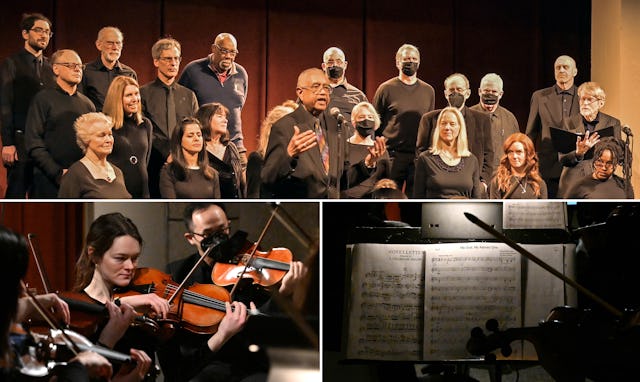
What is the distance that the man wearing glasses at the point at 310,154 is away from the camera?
4.93 metres

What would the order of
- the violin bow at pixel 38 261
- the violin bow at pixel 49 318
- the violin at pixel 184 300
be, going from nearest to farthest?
the violin bow at pixel 49 318
the violin bow at pixel 38 261
the violin at pixel 184 300

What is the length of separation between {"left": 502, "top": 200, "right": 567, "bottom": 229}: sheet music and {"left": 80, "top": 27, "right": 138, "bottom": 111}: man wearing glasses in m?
2.15

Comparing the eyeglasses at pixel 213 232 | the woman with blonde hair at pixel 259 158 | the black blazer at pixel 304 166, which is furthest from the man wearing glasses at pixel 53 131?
the black blazer at pixel 304 166

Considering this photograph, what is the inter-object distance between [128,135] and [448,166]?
1760 mm

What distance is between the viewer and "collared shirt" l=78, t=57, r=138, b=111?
481cm

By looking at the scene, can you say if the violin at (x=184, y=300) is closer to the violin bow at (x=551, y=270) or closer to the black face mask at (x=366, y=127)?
the black face mask at (x=366, y=127)

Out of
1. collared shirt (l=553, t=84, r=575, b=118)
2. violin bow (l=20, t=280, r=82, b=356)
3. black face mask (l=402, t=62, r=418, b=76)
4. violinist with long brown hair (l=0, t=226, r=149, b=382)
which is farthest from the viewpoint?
collared shirt (l=553, t=84, r=575, b=118)

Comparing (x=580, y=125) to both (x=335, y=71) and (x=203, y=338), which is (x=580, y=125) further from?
(x=203, y=338)

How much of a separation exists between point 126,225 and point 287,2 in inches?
59.4

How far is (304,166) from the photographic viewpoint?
495cm

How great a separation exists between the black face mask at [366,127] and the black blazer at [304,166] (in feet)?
0.39

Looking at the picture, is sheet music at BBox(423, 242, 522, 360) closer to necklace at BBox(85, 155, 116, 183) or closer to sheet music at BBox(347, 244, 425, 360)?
sheet music at BBox(347, 244, 425, 360)

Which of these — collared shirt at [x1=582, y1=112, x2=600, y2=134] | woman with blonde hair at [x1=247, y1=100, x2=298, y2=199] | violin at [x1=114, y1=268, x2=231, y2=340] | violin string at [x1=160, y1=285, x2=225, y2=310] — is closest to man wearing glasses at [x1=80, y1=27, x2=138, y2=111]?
woman with blonde hair at [x1=247, y1=100, x2=298, y2=199]

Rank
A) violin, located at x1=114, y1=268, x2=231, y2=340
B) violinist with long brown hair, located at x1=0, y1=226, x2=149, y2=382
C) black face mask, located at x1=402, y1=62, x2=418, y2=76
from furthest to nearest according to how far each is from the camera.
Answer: black face mask, located at x1=402, y1=62, x2=418, y2=76 < violin, located at x1=114, y1=268, x2=231, y2=340 < violinist with long brown hair, located at x1=0, y1=226, x2=149, y2=382
